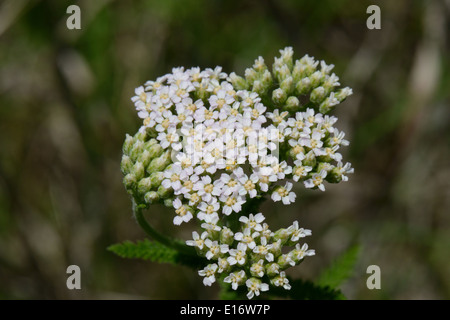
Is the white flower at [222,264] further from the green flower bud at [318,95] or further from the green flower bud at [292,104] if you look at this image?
the green flower bud at [318,95]

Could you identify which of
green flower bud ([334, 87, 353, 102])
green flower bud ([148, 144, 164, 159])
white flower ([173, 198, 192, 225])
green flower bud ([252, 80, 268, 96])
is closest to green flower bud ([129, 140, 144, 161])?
green flower bud ([148, 144, 164, 159])

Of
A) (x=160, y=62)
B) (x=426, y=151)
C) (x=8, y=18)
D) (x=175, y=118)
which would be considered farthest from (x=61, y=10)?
(x=426, y=151)

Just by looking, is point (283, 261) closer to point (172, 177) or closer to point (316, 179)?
point (316, 179)

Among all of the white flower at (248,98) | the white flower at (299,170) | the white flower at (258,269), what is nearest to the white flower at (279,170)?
the white flower at (299,170)

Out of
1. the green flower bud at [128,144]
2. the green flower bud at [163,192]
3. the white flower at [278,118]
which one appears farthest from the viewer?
the green flower bud at [128,144]
